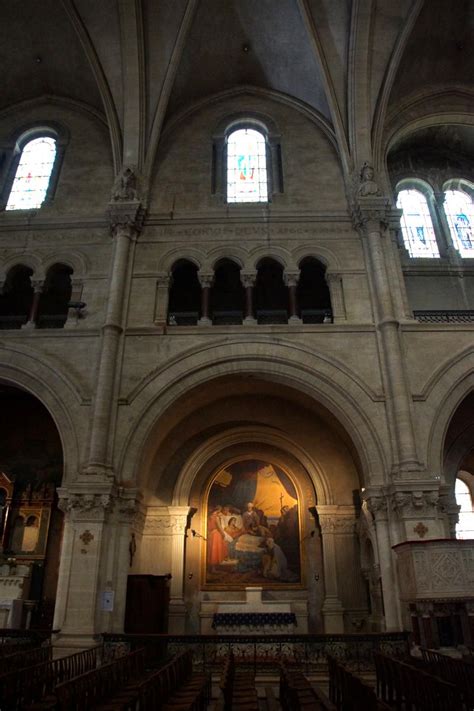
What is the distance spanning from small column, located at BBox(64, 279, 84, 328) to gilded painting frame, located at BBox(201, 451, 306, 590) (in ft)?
20.7

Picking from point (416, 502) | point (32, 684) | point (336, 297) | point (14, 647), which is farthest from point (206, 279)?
point (32, 684)

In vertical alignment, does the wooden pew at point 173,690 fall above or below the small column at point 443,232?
below

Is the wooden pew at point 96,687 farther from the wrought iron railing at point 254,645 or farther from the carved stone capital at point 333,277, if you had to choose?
the carved stone capital at point 333,277

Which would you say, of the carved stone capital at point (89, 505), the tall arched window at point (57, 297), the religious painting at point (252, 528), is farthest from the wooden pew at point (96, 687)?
the tall arched window at point (57, 297)

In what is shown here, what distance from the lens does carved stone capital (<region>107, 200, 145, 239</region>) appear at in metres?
15.7

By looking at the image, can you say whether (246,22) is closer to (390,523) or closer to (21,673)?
(390,523)

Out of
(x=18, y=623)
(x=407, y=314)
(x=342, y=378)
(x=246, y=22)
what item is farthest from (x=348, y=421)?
(x=246, y=22)

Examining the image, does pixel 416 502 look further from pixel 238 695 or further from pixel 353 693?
pixel 238 695

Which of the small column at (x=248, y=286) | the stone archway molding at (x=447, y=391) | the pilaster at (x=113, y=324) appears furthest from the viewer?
the small column at (x=248, y=286)

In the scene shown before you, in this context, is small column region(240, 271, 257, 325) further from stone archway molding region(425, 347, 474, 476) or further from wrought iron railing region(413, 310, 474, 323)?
stone archway molding region(425, 347, 474, 476)

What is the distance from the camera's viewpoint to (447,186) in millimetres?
19078

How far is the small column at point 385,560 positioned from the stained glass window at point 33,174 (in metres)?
13.5

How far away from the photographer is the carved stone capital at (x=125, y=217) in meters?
15.7

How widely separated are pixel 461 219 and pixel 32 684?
1793cm
